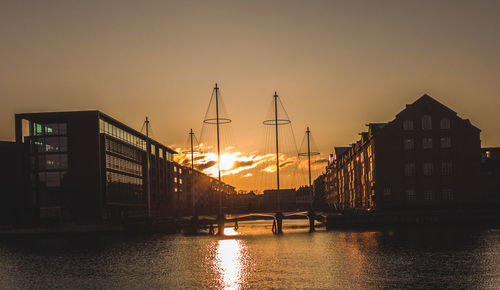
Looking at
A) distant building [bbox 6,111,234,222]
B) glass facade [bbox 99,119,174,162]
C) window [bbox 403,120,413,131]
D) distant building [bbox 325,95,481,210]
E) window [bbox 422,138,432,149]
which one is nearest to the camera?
distant building [bbox 325,95,481,210]

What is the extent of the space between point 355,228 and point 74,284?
62424mm

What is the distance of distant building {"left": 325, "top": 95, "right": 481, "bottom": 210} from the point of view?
324 ft

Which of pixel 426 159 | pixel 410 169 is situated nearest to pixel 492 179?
pixel 426 159

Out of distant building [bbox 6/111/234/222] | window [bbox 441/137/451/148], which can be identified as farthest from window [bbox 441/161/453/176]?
distant building [bbox 6/111/234/222]

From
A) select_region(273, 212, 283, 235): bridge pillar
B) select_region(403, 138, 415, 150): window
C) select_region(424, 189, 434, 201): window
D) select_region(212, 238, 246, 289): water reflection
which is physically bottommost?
select_region(273, 212, 283, 235): bridge pillar

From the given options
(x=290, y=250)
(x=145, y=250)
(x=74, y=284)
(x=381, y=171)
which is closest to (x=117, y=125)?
(x=381, y=171)

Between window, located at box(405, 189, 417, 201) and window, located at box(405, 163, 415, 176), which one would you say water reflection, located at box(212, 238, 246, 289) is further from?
window, located at box(405, 163, 415, 176)

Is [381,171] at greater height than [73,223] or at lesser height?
greater

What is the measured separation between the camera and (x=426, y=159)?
100438mm

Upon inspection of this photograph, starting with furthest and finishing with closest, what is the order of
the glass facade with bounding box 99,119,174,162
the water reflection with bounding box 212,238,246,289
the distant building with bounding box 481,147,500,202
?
the distant building with bounding box 481,147,500,202 < the glass facade with bounding box 99,119,174,162 < the water reflection with bounding box 212,238,246,289

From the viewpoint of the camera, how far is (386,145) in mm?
102562

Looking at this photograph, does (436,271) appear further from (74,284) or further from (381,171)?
(381,171)

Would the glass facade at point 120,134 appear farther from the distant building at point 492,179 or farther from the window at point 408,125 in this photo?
the distant building at point 492,179

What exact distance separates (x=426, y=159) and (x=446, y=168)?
3.90 m
